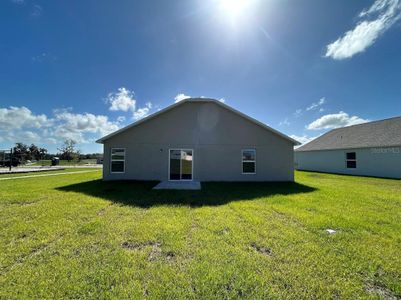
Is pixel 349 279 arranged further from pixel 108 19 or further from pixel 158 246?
pixel 108 19

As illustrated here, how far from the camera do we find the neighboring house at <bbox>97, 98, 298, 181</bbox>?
492 inches

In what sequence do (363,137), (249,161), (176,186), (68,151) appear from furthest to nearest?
(68,151)
(363,137)
(249,161)
(176,186)

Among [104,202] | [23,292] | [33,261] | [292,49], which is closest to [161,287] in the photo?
[23,292]

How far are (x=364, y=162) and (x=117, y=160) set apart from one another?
21.6 metres

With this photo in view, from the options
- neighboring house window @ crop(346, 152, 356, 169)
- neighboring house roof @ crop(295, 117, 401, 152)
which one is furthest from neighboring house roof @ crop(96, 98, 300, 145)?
neighboring house window @ crop(346, 152, 356, 169)

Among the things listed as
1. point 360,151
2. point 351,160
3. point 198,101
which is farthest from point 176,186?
point 351,160

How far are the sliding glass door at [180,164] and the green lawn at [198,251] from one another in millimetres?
5975

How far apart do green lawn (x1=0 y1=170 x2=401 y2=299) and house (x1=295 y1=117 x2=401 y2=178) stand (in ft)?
42.6

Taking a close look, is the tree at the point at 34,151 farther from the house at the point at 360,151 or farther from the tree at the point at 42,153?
the house at the point at 360,151

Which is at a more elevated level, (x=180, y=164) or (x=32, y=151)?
(x=32, y=151)

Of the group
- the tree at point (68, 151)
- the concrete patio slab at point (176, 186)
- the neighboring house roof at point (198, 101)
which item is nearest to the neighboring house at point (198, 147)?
the neighboring house roof at point (198, 101)

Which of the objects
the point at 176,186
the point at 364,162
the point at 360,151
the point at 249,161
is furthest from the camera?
the point at 360,151

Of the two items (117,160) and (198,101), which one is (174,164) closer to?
(117,160)

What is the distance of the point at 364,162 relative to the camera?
57.1 ft
